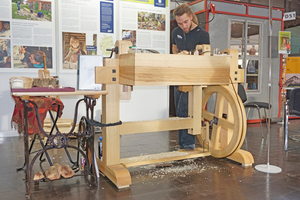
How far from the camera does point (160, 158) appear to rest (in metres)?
2.90

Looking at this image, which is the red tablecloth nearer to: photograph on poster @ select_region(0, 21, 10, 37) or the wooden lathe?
the wooden lathe

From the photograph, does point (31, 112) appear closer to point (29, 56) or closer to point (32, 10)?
point (29, 56)

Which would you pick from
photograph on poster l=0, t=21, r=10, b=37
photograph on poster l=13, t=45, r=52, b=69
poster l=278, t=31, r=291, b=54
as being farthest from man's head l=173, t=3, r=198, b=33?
poster l=278, t=31, r=291, b=54

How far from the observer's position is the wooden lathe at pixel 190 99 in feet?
7.93

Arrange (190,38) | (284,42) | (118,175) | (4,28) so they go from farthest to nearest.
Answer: (284,42) → (4,28) → (190,38) → (118,175)

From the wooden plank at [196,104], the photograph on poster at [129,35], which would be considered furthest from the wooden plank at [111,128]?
the photograph on poster at [129,35]

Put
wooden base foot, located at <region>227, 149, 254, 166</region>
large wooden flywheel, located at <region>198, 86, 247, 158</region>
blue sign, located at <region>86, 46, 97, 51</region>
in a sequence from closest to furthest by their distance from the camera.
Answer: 1. large wooden flywheel, located at <region>198, 86, 247, 158</region>
2. wooden base foot, located at <region>227, 149, 254, 166</region>
3. blue sign, located at <region>86, 46, 97, 51</region>

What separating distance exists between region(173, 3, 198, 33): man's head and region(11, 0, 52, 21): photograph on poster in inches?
92.6

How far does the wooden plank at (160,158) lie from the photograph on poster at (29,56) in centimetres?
254

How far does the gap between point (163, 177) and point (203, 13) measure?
3.76 m

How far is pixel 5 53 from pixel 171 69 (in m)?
3.05

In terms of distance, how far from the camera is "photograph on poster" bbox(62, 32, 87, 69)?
4.70m

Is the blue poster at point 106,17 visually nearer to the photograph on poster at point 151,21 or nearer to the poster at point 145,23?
the poster at point 145,23

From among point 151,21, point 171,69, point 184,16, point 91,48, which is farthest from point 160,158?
point 151,21
